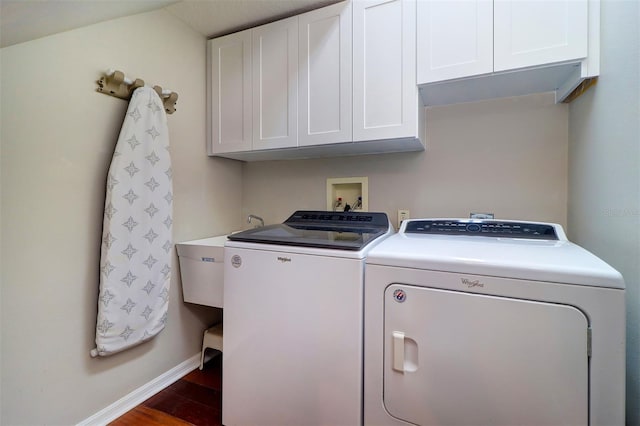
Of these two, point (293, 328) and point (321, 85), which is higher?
point (321, 85)

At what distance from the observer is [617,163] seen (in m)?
0.98

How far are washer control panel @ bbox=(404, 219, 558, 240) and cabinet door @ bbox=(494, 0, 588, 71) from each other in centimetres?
71

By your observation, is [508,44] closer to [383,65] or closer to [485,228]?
[383,65]

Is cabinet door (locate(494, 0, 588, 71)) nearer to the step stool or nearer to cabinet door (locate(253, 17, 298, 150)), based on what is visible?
cabinet door (locate(253, 17, 298, 150))

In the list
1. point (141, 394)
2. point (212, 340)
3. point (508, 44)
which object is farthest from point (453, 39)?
point (141, 394)

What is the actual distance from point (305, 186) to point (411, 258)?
1.22m

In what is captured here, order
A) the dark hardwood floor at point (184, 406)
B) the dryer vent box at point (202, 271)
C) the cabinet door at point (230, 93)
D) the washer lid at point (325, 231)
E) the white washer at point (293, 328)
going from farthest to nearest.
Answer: the cabinet door at point (230, 93), the dryer vent box at point (202, 271), the dark hardwood floor at point (184, 406), the washer lid at point (325, 231), the white washer at point (293, 328)

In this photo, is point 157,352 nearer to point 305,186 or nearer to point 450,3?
point 305,186

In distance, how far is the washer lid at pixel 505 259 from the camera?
81 centimetres

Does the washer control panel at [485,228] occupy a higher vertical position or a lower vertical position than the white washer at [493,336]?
higher

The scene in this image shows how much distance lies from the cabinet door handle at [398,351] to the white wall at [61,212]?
4.67ft

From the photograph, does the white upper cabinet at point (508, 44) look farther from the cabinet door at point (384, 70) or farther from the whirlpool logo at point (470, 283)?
the whirlpool logo at point (470, 283)

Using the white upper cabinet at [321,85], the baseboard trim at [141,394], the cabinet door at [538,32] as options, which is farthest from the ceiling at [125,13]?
the baseboard trim at [141,394]

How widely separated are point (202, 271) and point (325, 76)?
135 centimetres
